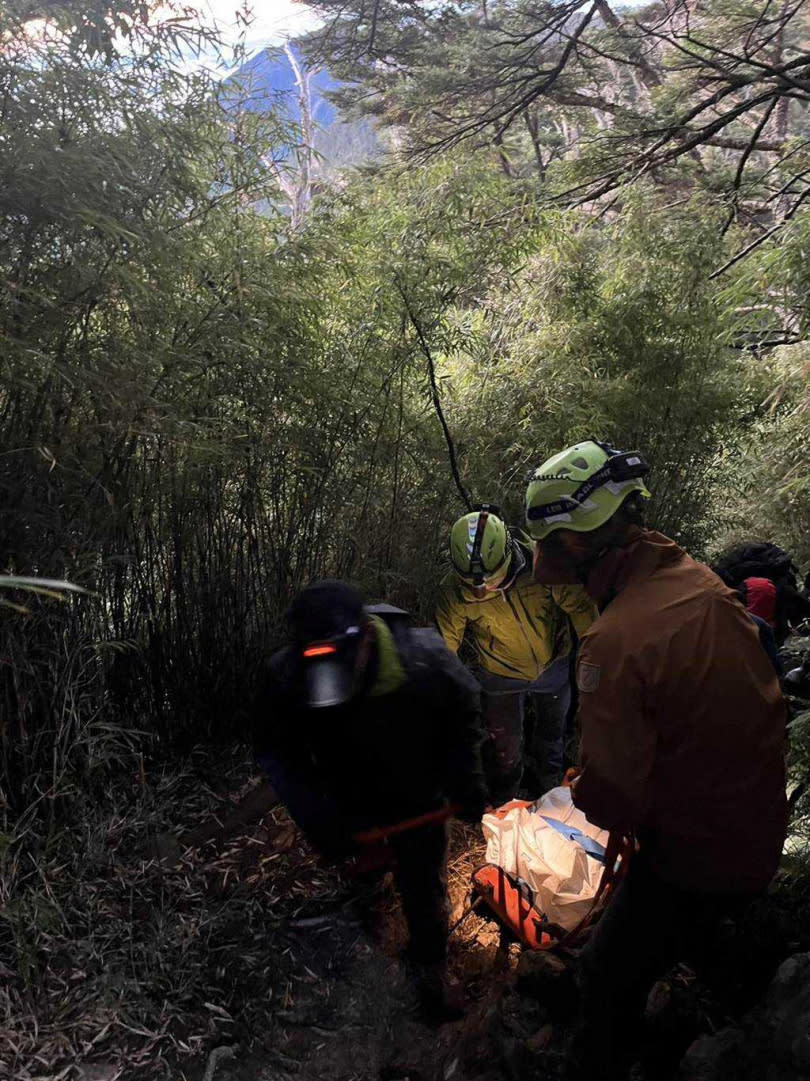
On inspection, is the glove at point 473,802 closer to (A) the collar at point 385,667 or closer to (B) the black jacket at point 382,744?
(B) the black jacket at point 382,744

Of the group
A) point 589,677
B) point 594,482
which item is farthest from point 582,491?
point 589,677

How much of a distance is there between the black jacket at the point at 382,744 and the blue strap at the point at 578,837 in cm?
51

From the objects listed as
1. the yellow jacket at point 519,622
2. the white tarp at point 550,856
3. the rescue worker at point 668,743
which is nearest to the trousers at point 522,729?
the yellow jacket at point 519,622

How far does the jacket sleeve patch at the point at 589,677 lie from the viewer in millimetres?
1559

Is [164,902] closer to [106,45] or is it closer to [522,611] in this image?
[522,611]

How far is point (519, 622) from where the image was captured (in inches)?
135

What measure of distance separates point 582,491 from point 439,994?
1597mm

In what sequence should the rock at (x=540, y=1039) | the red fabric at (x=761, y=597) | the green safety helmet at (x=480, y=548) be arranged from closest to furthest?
1. the rock at (x=540, y=1039)
2. the green safety helmet at (x=480, y=548)
3. the red fabric at (x=761, y=597)

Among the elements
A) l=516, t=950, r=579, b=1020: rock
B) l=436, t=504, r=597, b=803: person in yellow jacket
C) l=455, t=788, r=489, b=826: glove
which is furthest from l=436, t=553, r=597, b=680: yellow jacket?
l=516, t=950, r=579, b=1020: rock

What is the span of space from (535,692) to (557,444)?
128 cm

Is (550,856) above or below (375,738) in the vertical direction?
below

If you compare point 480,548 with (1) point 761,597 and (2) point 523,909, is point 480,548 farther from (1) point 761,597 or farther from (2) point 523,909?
(2) point 523,909

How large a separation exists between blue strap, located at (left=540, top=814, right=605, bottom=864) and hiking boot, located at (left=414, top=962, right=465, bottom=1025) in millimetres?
571

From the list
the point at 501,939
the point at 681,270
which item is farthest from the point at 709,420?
the point at 501,939
